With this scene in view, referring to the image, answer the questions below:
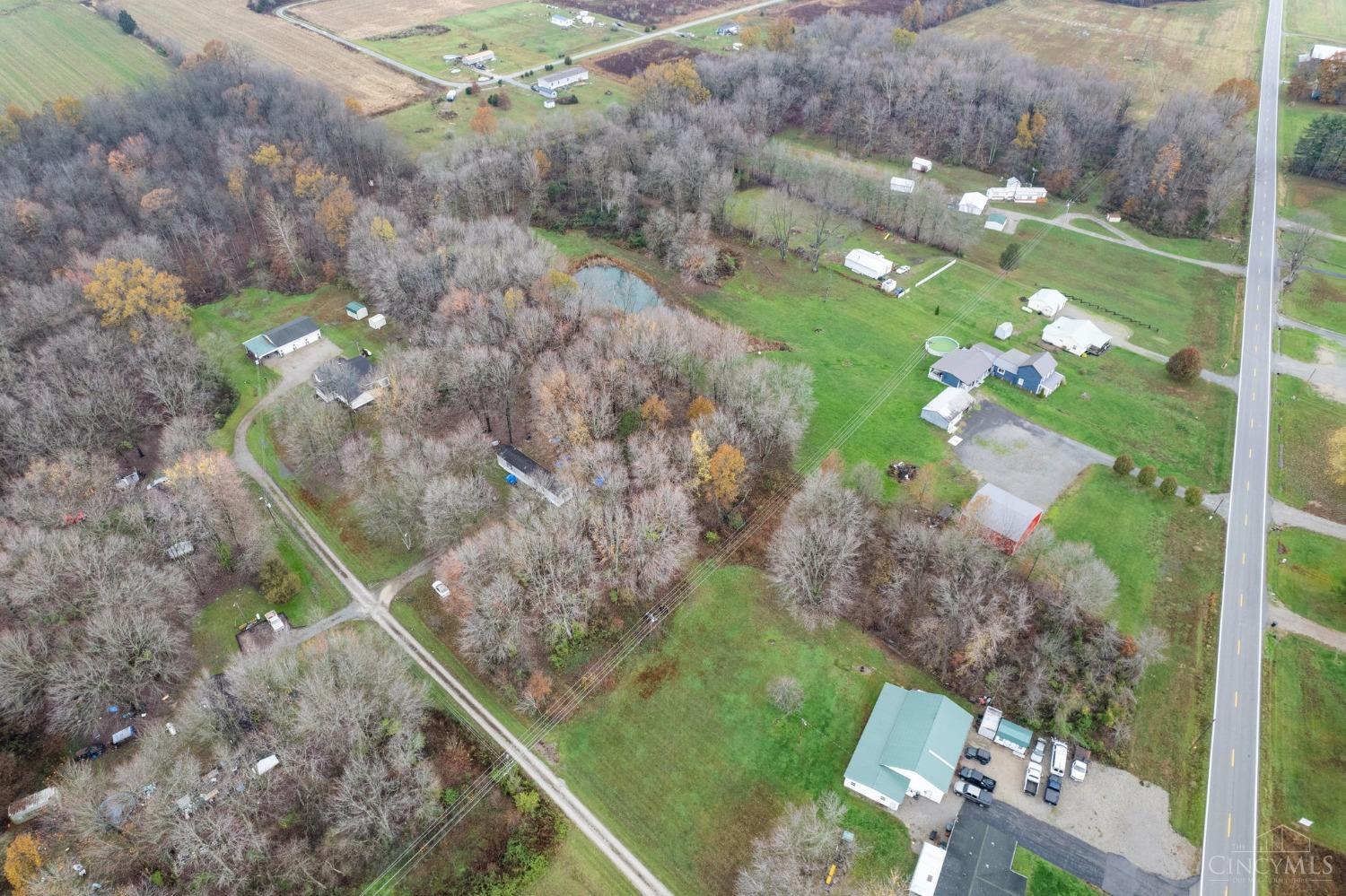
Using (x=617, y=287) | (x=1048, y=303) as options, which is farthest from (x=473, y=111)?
(x=1048, y=303)

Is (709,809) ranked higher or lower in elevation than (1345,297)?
lower

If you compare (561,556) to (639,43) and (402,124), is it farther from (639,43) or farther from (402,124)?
(639,43)

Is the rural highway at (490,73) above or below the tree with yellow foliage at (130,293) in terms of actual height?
above

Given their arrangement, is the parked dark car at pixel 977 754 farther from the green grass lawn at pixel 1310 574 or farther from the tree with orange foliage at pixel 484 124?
the tree with orange foliage at pixel 484 124

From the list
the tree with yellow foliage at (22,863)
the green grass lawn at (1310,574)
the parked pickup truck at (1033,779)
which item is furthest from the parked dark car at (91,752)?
the green grass lawn at (1310,574)

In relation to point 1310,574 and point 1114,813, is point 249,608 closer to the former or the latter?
point 1114,813

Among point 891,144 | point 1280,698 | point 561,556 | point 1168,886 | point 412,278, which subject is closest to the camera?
point 1168,886

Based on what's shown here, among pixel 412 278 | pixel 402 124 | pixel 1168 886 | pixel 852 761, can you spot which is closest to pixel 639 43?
pixel 402 124
